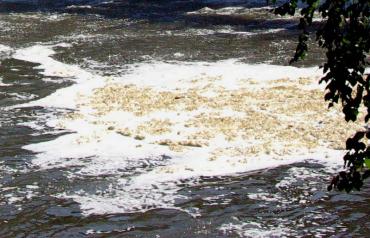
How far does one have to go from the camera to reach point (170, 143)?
11.1 metres

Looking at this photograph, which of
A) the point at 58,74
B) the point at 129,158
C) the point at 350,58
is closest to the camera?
the point at 350,58

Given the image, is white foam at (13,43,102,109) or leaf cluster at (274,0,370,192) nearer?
leaf cluster at (274,0,370,192)

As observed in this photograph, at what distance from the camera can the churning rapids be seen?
791 cm

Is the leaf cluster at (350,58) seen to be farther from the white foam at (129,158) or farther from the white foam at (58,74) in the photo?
the white foam at (58,74)

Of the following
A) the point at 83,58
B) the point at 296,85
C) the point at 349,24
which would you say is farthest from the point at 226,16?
the point at 349,24

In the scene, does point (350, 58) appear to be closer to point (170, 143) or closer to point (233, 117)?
point (170, 143)

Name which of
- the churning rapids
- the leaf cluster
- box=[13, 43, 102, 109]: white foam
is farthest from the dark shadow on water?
the leaf cluster

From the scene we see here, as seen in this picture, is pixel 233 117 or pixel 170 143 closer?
pixel 170 143

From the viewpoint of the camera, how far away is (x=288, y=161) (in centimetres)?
991

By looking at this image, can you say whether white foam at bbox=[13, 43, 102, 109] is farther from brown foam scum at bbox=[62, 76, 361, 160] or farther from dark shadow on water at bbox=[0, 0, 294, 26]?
dark shadow on water at bbox=[0, 0, 294, 26]

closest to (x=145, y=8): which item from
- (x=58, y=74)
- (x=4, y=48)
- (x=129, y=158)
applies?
(x=4, y=48)

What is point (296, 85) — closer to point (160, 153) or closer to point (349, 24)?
point (160, 153)

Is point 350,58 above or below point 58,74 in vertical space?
above

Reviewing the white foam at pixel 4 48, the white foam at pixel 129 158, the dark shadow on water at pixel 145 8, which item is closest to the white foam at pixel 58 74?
the white foam at pixel 129 158
